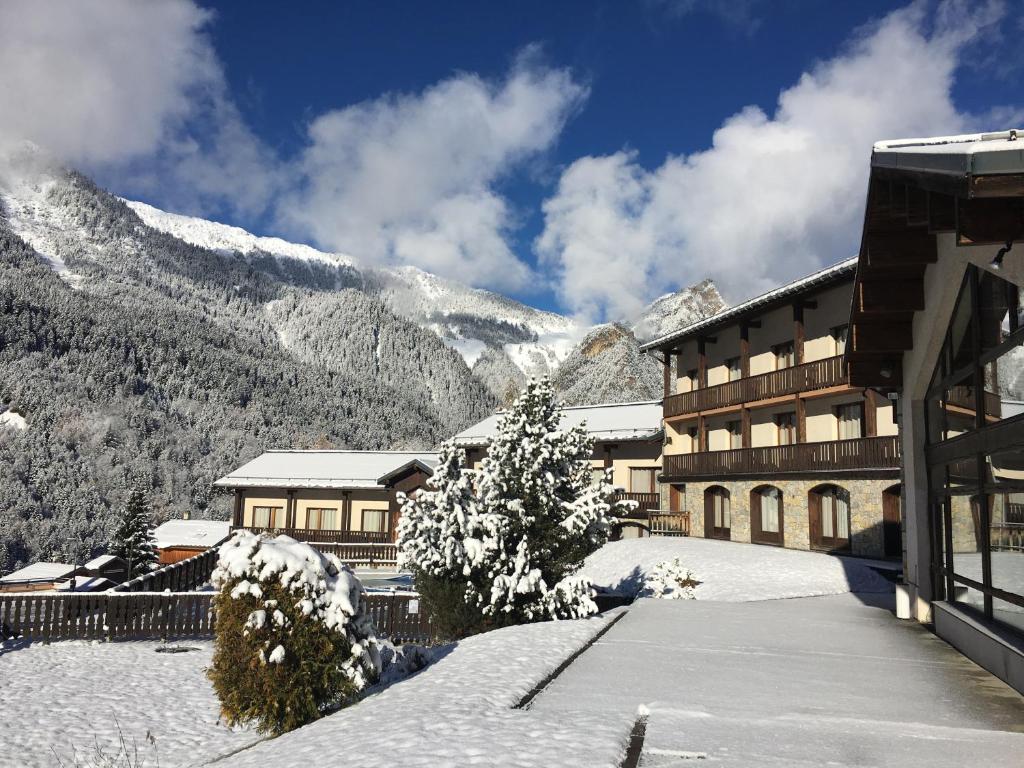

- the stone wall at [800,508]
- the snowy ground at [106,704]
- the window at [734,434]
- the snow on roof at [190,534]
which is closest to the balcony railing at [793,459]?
the stone wall at [800,508]

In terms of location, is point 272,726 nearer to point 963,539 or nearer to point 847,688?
point 847,688

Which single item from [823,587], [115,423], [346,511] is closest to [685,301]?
[115,423]

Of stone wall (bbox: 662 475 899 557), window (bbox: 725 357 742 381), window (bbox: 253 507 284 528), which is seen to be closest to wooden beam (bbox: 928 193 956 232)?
stone wall (bbox: 662 475 899 557)

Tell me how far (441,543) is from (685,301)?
485 ft

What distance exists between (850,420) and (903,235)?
1799cm

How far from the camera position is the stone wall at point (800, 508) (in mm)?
23312

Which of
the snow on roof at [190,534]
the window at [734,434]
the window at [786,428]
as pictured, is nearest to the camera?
the window at [786,428]

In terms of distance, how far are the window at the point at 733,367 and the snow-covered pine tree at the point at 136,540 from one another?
31.8 metres

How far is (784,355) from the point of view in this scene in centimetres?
2948

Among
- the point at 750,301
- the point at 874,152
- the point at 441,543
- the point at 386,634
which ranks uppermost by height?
the point at 750,301

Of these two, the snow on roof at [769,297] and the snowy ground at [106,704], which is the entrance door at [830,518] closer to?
the snow on roof at [769,297]

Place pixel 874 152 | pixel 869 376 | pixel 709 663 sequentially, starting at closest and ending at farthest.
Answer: pixel 874 152, pixel 709 663, pixel 869 376

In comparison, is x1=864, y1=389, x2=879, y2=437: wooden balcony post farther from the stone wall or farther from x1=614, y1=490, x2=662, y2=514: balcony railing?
x1=614, y1=490, x2=662, y2=514: balcony railing

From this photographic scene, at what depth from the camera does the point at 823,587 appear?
65.3 feet
